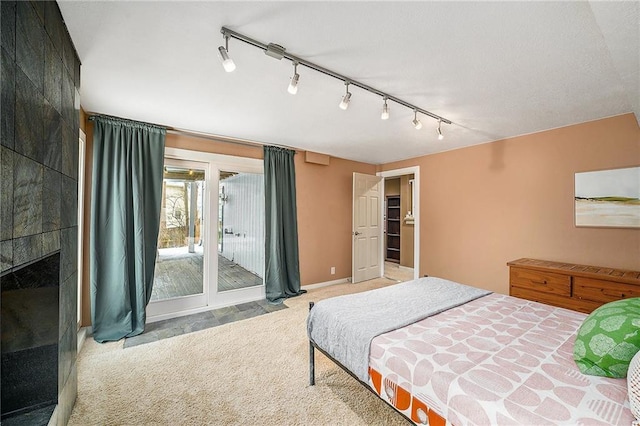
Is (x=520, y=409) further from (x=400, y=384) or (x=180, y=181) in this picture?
(x=180, y=181)

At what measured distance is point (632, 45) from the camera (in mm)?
1367

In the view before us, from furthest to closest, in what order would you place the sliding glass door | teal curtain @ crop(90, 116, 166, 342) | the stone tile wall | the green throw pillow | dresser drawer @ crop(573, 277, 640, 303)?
the sliding glass door → teal curtain @ crop(90, 116, 166, 342) → dresser drawer @ crop(573, 277, 640, 303) → the green throw pillow → the stone tile wall

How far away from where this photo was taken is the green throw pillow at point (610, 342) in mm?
1123

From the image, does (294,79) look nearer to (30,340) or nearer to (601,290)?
(30,340)

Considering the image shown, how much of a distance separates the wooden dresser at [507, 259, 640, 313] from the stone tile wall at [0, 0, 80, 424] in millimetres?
4048

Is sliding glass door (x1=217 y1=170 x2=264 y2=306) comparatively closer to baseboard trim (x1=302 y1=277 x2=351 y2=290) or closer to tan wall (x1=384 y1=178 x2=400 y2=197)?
baseboard trim (x1=302 y1=277 x2=351 y2=290)

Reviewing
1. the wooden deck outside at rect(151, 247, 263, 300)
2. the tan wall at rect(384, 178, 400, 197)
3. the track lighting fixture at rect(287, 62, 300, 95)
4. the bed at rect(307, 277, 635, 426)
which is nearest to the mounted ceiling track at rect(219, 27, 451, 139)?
the track lighting fixture at rect(287, 62, 300, 95)

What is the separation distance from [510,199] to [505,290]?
126cm

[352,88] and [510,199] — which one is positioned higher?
[352,88]

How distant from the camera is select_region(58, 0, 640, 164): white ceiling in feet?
4.56

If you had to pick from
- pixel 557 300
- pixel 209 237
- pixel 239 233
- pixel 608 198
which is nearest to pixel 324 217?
pixel 239 233

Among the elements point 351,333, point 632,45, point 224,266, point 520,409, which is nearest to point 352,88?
point 632,45

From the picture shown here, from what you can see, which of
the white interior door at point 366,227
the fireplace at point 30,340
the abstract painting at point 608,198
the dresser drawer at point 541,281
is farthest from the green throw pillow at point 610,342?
the white interior door at point 366,227

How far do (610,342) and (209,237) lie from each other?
12.5 feet
